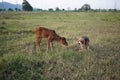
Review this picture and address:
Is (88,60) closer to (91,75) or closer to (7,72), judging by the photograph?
(91,75)

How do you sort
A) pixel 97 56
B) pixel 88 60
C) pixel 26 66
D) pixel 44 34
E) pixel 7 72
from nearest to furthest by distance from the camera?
pixel 7 72 < pixel 26 66 < pixel 88 60 < pixel 97 56 < pixel 44 34

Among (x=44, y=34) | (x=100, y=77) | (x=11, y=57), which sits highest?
(x=44, y=34)

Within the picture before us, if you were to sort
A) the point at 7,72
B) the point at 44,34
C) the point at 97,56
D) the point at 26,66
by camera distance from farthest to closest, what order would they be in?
the point at 44,34 < the point at 97,56 < the point at 26,66 < the point at 7,72

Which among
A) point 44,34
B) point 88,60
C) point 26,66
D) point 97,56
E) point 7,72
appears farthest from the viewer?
point 44,34

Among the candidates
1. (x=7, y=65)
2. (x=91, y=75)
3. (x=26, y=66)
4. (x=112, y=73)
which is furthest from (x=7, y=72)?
(x=112, y=73)

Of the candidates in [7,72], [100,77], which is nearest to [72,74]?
[100,77]

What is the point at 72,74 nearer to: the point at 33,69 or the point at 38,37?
the point at 33,69

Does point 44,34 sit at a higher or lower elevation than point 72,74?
higher

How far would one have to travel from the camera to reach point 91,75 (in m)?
7.27

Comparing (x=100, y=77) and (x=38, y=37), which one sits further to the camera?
(x=38, y=37)

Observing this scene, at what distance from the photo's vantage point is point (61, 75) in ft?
23.7

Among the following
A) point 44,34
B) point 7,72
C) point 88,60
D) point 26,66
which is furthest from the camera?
point 44,34

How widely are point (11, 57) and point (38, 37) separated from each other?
3.51 metres

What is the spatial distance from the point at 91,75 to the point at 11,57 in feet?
11.0
